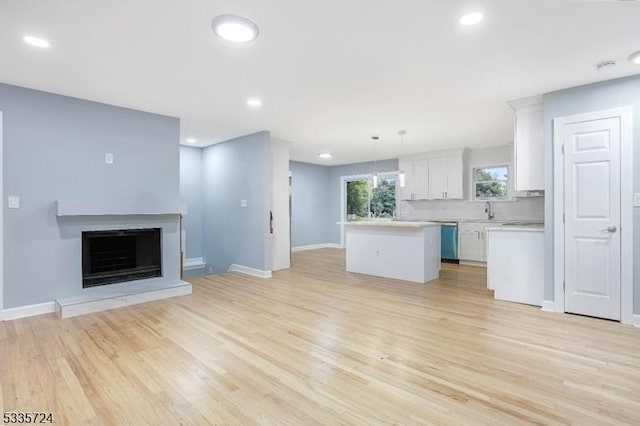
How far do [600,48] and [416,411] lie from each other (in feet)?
10.5

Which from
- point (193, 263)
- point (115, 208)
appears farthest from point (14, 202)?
point (193, 263)

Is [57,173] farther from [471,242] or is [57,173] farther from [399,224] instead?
[471,242]

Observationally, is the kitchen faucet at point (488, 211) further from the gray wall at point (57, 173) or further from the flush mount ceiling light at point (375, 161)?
the gray wall at point (57, 173)

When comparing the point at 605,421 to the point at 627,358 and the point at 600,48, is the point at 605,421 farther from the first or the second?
the point at 600,48

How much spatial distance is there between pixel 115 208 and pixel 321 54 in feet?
10.7

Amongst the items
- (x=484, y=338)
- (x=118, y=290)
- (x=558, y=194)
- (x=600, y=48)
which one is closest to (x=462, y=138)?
(x=558, y=194)

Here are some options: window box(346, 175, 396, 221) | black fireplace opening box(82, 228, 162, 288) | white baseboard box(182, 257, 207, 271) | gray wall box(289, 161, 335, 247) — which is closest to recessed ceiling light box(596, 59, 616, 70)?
black fireplace opening box(82, 228, 162, 288)

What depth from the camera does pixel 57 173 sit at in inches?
154

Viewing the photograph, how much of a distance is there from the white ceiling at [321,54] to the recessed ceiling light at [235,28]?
6 cm

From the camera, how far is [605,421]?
1820mm

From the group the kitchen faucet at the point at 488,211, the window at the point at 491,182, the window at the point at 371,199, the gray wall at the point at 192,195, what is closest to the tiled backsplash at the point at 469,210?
the kitchen faucet at the point at 488,211

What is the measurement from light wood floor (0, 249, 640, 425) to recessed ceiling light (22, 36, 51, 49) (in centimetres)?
254

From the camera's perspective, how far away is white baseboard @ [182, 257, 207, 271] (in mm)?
6832

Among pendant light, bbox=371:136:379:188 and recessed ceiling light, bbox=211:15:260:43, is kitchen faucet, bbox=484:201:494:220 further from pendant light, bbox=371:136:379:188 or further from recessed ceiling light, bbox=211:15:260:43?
recessed ceiling light, bbox=211:15:260:43
